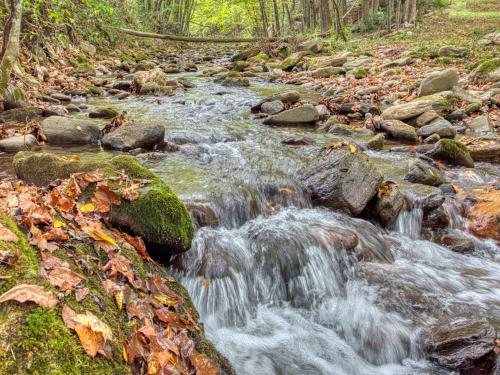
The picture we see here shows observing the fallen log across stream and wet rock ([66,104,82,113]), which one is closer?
wet rock ([66,104,82,113])

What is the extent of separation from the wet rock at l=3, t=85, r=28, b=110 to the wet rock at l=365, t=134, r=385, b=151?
7793 millimetres

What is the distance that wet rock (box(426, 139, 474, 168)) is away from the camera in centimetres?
760

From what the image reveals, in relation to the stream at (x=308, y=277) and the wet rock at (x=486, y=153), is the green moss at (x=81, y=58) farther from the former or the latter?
the wet rock at (x=486, y=153)

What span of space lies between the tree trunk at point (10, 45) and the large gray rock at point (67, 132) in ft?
5.51

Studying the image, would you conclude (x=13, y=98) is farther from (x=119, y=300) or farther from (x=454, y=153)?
(x=454, y=153)

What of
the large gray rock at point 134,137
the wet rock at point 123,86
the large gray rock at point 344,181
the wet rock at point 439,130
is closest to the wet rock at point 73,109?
the large gray rock at point 134,137

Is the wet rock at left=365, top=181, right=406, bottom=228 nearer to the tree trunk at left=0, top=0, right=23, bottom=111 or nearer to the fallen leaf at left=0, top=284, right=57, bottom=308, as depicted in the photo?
the fallen leaf at left=0, top=284, right=57, bottom=308

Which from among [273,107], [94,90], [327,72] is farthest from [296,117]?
[327,72]

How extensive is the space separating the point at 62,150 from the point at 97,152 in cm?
62

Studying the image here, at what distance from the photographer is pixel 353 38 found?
2684 cm

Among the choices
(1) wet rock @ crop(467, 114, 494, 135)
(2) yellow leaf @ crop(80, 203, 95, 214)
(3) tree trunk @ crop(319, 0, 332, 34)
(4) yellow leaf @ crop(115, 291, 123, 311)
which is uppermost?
Result: (3) tree trunk @ crop(319, 0, 332, 34)

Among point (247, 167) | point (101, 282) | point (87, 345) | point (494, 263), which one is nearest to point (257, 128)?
point (247, 167)

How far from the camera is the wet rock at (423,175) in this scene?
6.78 metres

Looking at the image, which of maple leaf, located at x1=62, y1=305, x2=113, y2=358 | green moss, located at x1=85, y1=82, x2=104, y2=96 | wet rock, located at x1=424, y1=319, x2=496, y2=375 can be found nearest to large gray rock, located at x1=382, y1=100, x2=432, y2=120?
wet rock, located at x1=424, y1=319, x2=496, y2=375
